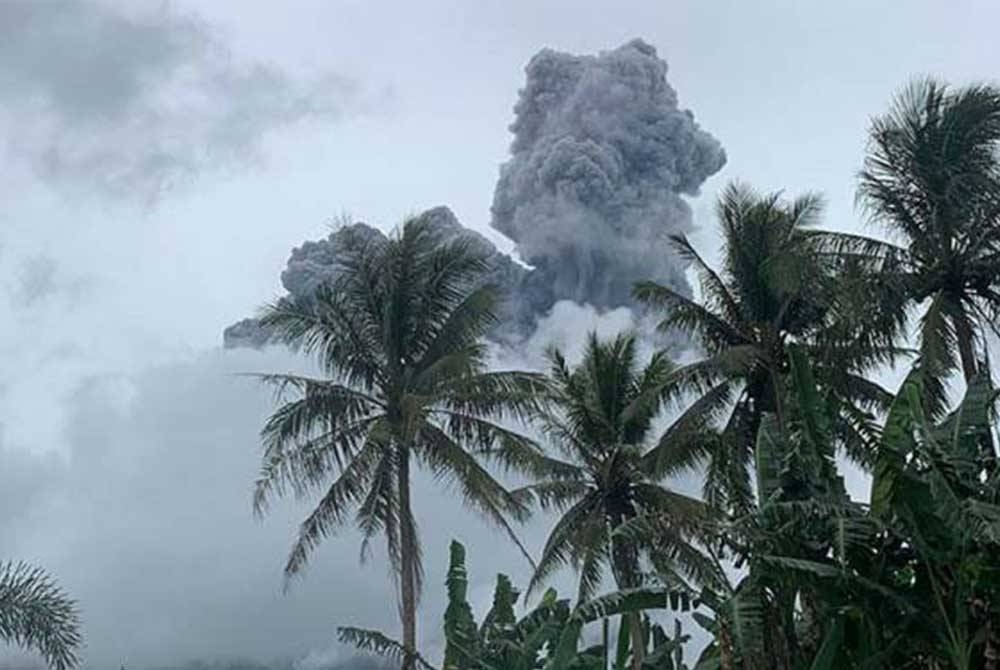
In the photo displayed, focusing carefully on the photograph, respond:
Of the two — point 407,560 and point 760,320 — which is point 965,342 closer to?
point 760,320

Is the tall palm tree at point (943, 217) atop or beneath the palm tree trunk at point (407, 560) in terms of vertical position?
atop

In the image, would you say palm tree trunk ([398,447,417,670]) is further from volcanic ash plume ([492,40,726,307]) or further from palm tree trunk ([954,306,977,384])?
volcanic ash plume ([492,40,726,307])

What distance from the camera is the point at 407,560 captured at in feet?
81.7

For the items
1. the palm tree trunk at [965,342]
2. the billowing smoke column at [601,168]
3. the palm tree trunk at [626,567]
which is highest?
the billowing smoke column at [601,168]

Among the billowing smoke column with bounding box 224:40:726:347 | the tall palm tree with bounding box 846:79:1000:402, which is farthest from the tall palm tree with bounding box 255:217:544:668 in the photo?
the billowing smoke column with bounding box 224:40:726:347

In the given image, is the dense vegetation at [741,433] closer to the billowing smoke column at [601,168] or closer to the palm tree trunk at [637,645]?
the palm tree trunk at [637,645]

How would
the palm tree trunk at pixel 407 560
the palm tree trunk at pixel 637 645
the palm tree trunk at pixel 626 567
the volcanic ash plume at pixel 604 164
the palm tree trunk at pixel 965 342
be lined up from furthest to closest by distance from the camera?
1. the volcanic ash plume at pixel 604 164
2. the palm tree trunk at pixel 626 567
3. the palm tree trunk at pixel 637 645
4. the palm tree trunk at pixel 407 560
5. the palm tree trunk at pixel 965 342

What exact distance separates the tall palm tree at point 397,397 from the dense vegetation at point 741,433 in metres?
0.04

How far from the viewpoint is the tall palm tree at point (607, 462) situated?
2780 centimetres

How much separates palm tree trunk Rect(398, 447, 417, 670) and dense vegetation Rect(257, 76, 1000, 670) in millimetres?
53

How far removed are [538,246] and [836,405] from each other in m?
73.4


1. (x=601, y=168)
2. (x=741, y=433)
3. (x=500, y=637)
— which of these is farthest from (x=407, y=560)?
(x=601, y=168)

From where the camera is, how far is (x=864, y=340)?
23500 mm

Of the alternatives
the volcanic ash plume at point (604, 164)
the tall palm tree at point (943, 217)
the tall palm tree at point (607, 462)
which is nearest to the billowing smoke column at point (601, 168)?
the volcanic ash plume at point (604, 164)
